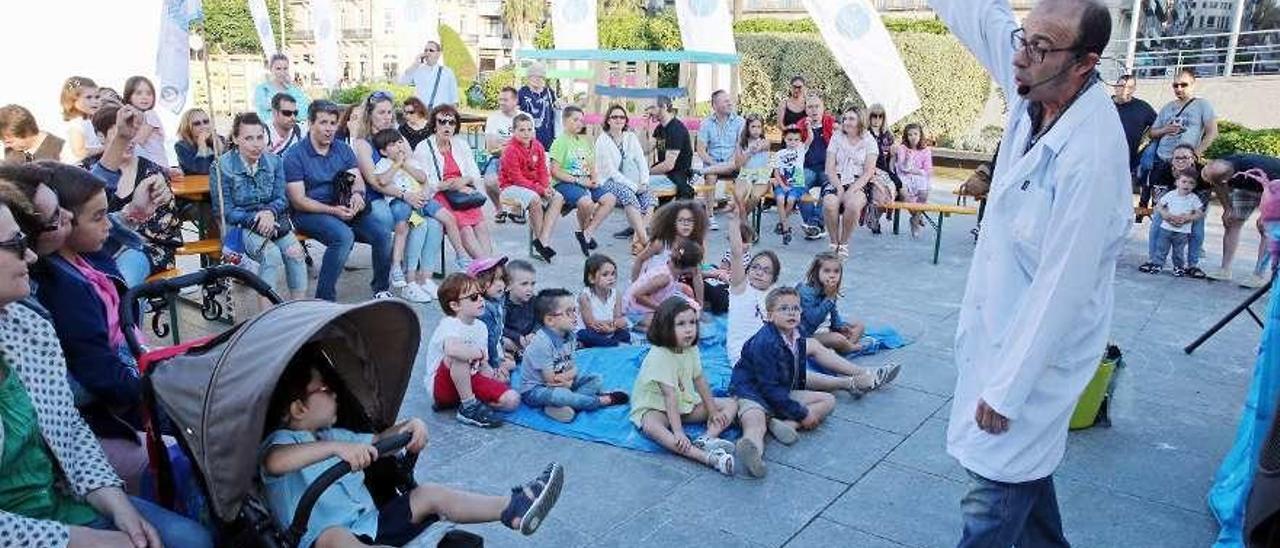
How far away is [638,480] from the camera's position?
13.9ft

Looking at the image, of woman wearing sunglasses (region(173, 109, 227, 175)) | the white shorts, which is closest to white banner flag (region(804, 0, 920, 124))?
the white shorts

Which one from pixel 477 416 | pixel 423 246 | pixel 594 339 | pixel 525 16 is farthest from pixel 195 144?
pixel 525 16

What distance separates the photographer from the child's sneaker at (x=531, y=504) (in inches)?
115

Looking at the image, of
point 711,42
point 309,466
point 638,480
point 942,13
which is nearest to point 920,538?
point 638,480

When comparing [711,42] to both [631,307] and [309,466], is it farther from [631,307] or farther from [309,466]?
[309,466]

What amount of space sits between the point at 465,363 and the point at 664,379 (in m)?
1.05

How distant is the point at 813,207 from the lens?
404 inches

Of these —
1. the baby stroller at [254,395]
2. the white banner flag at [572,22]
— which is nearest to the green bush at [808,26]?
the white banner flag at [572,22]

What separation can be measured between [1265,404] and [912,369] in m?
2.50

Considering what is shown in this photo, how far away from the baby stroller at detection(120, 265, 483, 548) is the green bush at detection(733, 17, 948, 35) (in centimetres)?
2213

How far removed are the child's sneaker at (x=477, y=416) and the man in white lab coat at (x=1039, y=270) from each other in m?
2.70

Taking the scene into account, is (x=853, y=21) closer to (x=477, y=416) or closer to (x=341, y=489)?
(x=477, y=416)

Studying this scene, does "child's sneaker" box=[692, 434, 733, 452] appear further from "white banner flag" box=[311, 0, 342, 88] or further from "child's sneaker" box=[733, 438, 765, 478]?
"white banner flag" box=[311, 0, 342, 88]

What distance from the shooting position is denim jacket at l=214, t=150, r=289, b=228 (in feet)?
20.5
